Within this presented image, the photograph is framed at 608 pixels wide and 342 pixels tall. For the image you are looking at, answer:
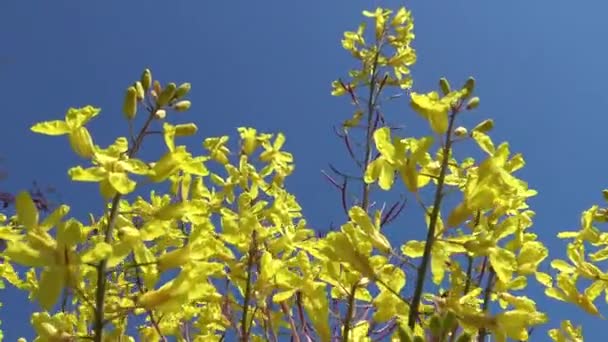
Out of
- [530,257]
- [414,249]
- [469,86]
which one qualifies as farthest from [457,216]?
[530,257]

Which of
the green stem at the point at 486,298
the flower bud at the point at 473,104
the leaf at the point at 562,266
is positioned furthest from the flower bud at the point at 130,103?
the leaf at the point at 562,266

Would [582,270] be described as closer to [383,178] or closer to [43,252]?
[383,178]

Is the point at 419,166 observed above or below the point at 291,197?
below

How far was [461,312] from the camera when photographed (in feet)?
6.79

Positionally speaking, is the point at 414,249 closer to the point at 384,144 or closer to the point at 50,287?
the point at 384,144

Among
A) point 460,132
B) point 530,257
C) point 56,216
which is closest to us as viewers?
point 56,216

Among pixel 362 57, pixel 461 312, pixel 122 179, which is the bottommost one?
pixel 461 312

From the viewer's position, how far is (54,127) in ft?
7.65

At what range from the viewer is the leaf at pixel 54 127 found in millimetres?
2295

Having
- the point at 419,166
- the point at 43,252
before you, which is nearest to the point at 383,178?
the point at 419,166

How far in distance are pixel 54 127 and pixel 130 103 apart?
0.24 meters

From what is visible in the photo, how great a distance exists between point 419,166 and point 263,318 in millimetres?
951

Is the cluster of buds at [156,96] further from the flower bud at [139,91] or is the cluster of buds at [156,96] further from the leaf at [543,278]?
the leaf at [543,278]

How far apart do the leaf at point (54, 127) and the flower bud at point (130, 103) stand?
0.19 metres
